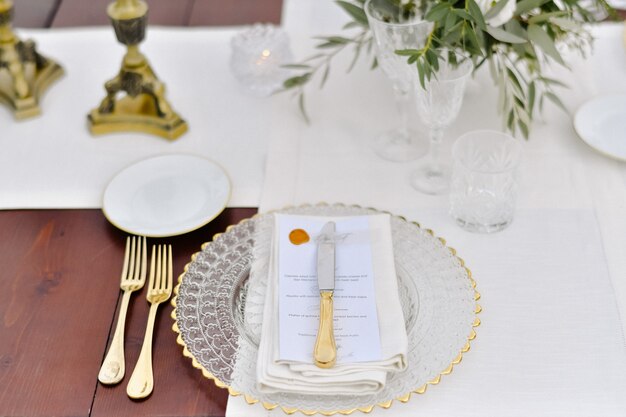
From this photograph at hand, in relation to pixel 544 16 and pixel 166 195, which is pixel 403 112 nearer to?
pixel 544 16

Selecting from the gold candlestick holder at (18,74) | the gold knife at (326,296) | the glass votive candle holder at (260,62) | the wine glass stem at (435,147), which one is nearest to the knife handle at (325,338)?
the gold knife at (326,296)

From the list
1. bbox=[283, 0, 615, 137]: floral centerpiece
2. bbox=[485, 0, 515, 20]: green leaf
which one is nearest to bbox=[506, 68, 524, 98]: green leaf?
bbox=[283, 0, 615, 137]: floral centerpiece

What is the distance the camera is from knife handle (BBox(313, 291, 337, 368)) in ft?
2.90

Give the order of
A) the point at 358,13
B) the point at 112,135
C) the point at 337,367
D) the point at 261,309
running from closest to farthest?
the point at 337,367 < the point at 261,309 < the point at 358,13 < the point at 112,135

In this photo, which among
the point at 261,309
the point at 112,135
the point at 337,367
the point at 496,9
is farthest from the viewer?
the point at 112,135

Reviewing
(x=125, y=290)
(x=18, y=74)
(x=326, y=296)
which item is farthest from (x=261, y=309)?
(x=18, y=74)

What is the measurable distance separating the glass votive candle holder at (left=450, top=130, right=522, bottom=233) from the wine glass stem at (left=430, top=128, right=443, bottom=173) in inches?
1.6

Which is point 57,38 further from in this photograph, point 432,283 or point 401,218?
point 432,283

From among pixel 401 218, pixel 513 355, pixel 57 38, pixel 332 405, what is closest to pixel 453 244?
pixel 401 218

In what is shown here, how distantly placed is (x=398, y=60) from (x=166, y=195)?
393 mm

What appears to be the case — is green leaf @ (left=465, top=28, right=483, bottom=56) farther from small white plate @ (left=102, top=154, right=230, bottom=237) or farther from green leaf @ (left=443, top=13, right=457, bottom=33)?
small white plate @ (left=102, top=154, right=230, bottom=237)

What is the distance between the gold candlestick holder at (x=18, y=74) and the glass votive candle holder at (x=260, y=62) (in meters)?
0.35

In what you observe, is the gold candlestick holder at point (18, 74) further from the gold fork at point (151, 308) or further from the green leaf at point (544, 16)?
the green leaf at point (544, 16)

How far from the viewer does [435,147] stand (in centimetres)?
121
